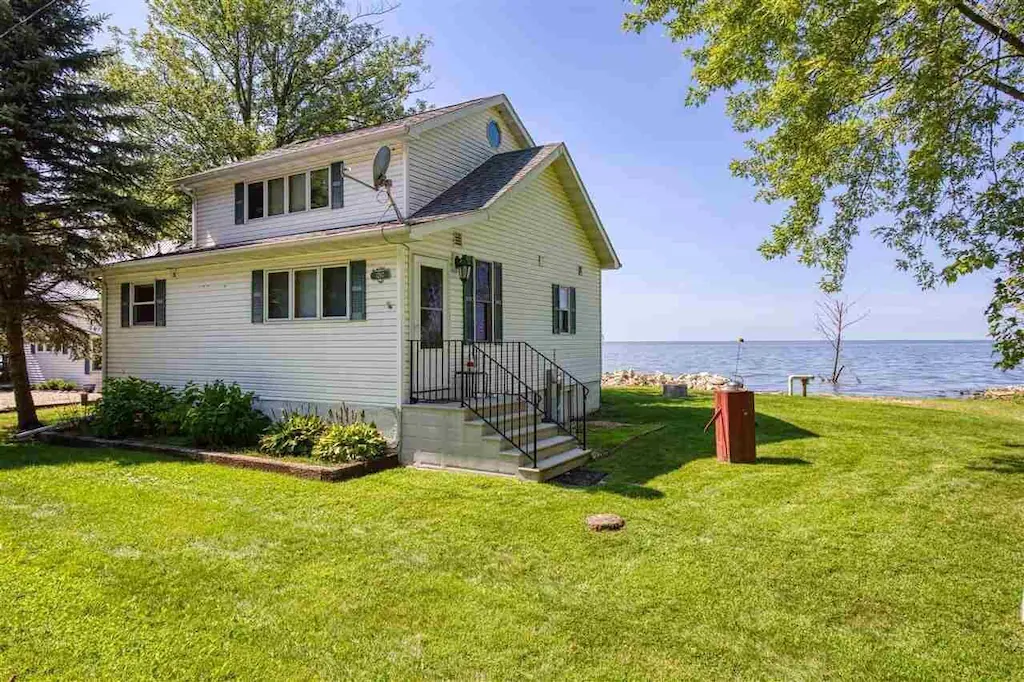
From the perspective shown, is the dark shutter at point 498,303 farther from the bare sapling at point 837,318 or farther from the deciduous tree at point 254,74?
the bare sapling at point 837,318

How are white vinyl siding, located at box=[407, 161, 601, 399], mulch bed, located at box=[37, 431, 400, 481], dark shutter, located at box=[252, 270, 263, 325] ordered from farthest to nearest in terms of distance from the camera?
dark shutter, located at box=[252, 270, 263, 325] < white vinyl siding, located at box=[407, 161, 601, 399] < mulch bed, located at box=[37, 431, 400, 481]

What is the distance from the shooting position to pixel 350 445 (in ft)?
26.3

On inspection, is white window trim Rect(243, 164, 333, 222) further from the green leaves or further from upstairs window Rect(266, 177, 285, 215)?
the green leaves

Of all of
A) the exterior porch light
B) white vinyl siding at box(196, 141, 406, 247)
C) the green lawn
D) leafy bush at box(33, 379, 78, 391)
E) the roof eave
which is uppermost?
the roof eave

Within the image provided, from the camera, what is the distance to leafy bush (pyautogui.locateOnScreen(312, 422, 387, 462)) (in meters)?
7.91

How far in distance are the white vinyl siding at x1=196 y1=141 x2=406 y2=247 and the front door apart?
160 cm

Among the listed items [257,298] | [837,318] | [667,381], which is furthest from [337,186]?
[837,318]

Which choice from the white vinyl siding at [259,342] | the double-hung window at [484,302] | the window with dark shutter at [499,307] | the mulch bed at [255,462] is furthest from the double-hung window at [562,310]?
the mulch bed at [255,462]

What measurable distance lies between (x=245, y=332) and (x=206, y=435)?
6.98ft

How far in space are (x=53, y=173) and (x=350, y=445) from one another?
28.2 ft

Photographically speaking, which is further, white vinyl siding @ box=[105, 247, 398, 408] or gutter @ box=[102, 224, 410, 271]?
white vinyl siding @ box=[105, 247, 398, 408]

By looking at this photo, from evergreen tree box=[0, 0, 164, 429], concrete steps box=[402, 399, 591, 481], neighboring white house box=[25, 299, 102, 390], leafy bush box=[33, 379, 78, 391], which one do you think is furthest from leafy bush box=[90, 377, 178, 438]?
leafy bush box=[33, 379, 78, 391]

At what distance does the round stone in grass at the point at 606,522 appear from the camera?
5363 millimetres

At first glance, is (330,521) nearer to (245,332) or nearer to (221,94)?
(245,332)
